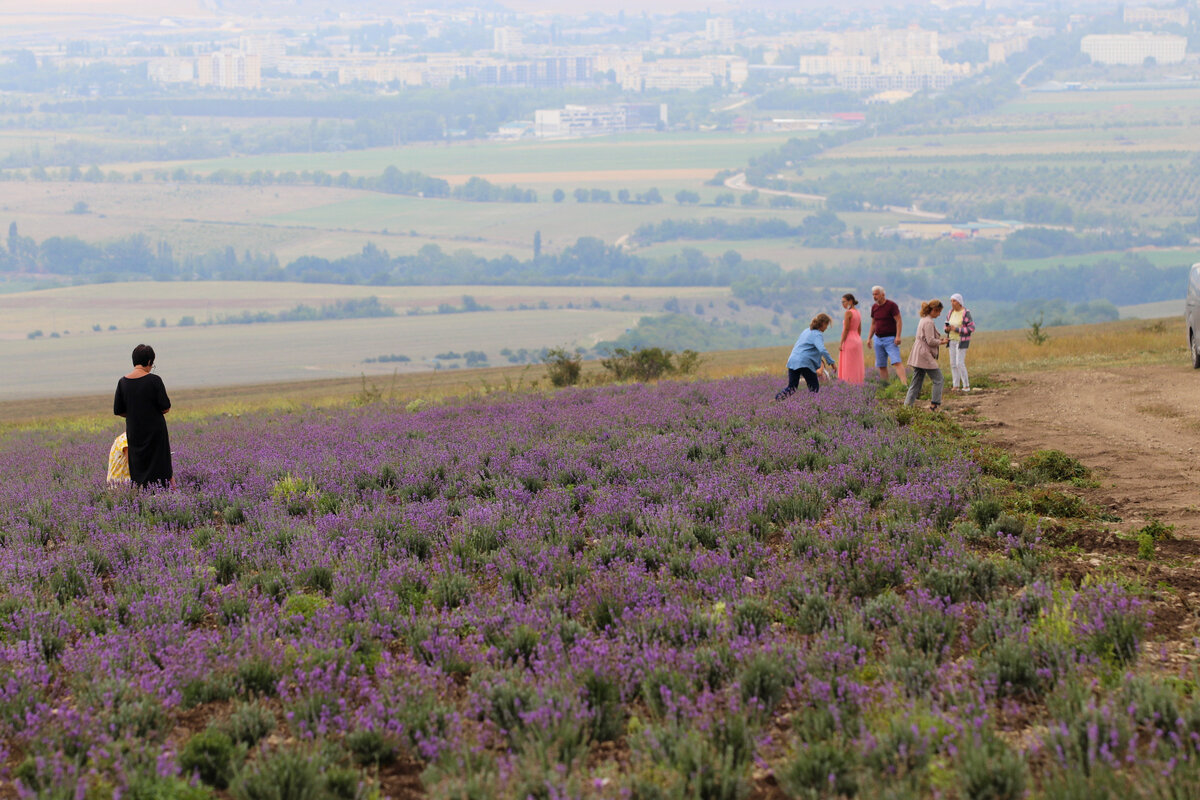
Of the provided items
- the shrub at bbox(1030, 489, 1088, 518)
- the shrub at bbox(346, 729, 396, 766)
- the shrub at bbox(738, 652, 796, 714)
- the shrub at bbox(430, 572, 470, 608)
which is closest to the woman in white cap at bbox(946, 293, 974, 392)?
the shrub at bbox(1030, 489, 1088, 518)

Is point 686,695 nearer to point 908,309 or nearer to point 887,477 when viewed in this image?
point 887,477

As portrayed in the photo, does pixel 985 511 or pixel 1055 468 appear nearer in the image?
pixel 985 511

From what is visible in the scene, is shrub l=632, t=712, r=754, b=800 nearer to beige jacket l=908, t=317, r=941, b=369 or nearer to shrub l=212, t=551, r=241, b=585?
shrub l=212, t=551, r=241, b=585

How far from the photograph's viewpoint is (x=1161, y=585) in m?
6.60

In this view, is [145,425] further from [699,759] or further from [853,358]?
[853,358]

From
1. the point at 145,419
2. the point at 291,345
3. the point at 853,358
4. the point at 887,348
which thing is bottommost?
the point at 291,345

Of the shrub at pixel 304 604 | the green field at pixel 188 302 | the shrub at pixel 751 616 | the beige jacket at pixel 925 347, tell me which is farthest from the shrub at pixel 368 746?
the green field at pixel 188 302

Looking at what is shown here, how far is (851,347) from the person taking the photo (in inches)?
703

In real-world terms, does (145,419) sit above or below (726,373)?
above

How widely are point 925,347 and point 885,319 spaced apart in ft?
6.77

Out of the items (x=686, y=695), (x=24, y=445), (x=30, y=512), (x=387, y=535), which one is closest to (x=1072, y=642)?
(x=686, y=695)

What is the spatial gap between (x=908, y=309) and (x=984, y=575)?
199814 mm

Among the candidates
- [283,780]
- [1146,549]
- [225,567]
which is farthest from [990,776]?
[225,567]

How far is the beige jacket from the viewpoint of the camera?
50.5ft
